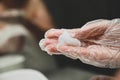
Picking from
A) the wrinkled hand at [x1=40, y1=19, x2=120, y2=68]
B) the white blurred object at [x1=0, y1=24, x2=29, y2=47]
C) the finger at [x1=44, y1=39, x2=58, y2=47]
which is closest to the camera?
the wrinkled hand at [x1=40, y1=19, x2=120, y2=68]

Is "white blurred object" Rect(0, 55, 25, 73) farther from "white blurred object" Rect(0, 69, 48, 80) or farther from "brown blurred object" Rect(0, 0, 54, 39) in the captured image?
"brown blurred object" Rect(0, 0, 54, 39)

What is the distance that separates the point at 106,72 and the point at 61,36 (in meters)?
0.24

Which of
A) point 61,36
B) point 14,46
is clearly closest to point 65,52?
point 61,36

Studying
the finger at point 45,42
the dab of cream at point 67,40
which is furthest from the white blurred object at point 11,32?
the dab of cream at point 67,40

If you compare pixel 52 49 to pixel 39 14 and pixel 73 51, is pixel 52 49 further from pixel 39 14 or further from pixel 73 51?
pixel 39 14

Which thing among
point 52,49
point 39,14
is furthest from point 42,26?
point 52,49

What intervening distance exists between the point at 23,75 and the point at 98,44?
0.51 meters

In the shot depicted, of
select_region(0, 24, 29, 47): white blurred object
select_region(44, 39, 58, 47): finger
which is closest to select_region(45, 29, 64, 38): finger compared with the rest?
select_region(44, 39, 58, 47): finger

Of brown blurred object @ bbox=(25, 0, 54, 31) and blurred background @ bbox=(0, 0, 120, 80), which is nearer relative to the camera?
blurred background @ bbox=(0, 0, 120, 80)

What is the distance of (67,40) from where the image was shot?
100 centimetres

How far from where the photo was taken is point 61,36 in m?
1.03

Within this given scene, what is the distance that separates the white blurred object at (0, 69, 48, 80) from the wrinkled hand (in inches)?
11.0

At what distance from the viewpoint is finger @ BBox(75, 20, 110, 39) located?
3.14 feet

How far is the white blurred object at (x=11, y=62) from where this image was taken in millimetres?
→ 1315
